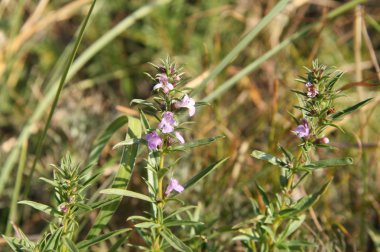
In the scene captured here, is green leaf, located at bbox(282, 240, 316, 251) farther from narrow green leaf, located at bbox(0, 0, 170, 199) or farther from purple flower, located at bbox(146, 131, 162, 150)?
narrow green leaf, located at bbox(0, 0, 170, 199)

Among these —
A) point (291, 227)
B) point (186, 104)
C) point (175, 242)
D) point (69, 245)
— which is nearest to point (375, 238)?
Result: point (291, 227)

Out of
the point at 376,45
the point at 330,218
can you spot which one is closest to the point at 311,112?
the point at 330,218

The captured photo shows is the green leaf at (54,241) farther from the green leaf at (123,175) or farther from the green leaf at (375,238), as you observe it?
the green leaf at (375,238)

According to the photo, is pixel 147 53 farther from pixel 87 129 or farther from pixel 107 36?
pixel 107 36

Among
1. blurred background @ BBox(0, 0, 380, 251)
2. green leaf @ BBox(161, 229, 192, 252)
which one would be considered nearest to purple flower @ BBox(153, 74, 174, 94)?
green leaf @ BBox(161, 229, 192, 252)

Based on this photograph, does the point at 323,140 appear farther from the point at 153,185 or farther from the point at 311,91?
the point at 153,185

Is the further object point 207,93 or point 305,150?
point 207,93

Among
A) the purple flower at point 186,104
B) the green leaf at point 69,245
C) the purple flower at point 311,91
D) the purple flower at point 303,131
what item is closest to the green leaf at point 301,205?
the purple flower at point 303,131
